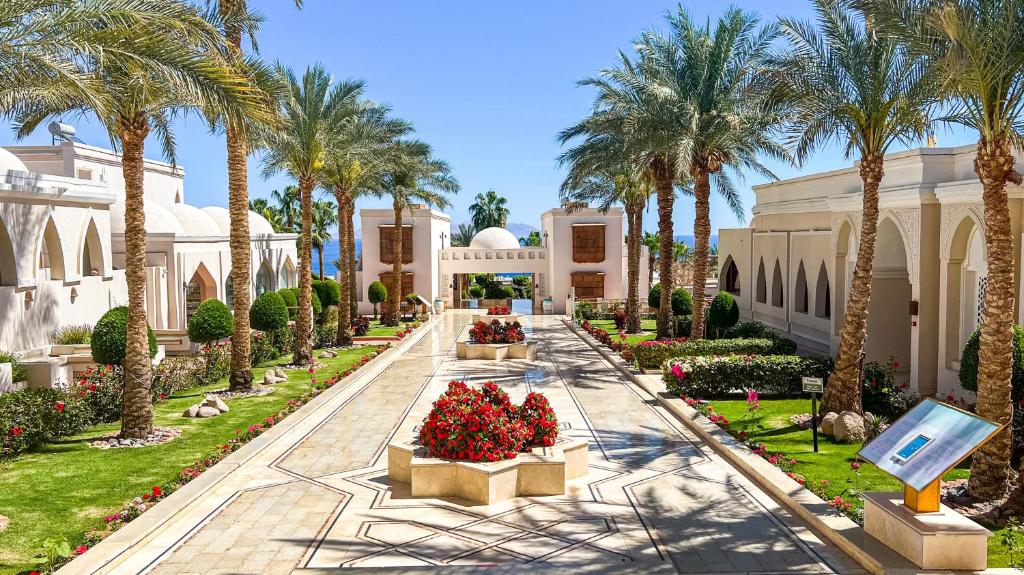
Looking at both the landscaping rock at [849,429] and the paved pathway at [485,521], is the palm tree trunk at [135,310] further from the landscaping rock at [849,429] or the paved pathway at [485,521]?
the landscaping rock at [849,429]

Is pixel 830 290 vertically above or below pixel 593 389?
above

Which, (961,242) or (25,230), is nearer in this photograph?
(961,242)

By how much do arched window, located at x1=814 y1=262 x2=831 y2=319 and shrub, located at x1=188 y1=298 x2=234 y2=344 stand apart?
1492 cm

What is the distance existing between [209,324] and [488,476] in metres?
11.9

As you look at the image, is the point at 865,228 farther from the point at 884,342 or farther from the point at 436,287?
the point at 436,287

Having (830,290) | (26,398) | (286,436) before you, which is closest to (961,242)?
(830,290)

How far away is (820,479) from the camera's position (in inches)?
396

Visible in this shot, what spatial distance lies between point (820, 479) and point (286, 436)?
26.0ft

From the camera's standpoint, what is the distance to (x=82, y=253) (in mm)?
21062

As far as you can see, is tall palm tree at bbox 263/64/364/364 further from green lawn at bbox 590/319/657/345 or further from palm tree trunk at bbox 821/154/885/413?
palm tree trunk at bbox 821/154/885/413

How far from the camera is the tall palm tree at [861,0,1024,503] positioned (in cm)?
866

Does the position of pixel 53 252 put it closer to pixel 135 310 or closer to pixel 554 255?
pixel 135 310

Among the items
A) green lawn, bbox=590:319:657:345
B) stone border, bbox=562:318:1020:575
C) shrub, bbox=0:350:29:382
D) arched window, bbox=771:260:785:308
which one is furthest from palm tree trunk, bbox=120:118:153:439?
arched window, bbox=771:260:785:308

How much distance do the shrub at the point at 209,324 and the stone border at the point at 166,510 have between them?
467 centimetres
